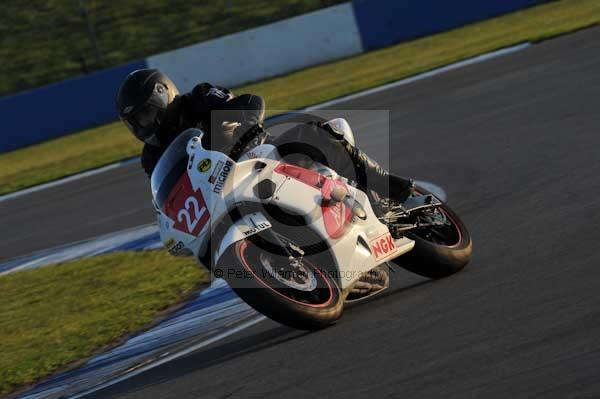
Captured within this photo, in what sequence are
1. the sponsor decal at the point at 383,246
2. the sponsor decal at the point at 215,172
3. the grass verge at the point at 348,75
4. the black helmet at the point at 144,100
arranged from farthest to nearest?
1. the grass verge at the point at 348,75
2. the sponsor decal at the point at 383,246
3. the black helmet at the point at 144,100
4. the sponsor decal at the point at 215,172

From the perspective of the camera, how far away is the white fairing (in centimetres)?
517

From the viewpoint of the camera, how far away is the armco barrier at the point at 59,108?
21000 millimetres

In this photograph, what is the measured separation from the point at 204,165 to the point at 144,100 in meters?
0.59

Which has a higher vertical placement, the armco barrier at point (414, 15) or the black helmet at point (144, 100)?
the black helmet at point (144, 100)

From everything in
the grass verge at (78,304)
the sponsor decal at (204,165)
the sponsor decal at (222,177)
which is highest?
the sponsor decal at (204,165)

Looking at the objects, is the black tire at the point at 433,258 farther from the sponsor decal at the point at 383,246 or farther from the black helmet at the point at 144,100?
the black helmet at the point at 144,100

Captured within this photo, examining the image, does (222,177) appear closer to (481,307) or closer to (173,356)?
(173,356)

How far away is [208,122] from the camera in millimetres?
5789

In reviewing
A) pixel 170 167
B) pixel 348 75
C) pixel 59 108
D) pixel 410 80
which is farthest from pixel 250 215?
pixel 59 108

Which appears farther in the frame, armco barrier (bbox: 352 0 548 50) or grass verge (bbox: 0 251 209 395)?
armco barrier (bbox: 352 0 548 50)

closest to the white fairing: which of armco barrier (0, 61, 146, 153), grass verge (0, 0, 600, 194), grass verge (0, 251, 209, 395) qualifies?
grass verge (0, 251, 209, 395)

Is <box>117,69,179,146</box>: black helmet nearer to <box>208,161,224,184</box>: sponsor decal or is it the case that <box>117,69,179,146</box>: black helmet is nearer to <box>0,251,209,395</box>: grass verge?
<box>208,161,224,184</box>: sponsor decal

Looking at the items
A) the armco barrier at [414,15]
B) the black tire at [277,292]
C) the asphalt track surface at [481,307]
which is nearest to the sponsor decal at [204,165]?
the black tire at [277,292]

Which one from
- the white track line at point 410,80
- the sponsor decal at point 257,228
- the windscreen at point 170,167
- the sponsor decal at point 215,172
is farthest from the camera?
the white track line at point 410,80
